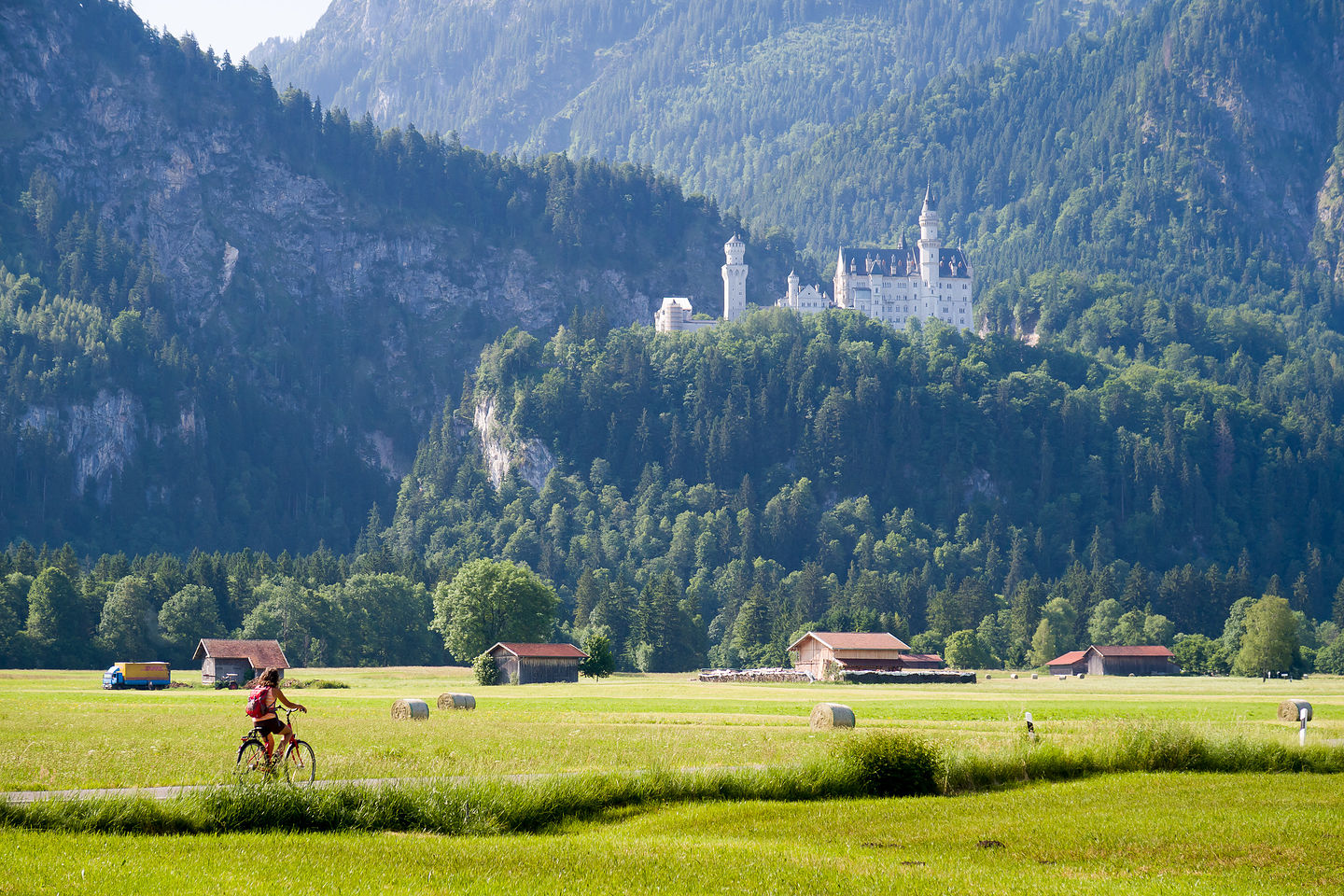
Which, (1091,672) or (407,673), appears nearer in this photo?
(407,673)

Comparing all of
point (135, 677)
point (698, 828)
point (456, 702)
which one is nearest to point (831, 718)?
point (456, 702)

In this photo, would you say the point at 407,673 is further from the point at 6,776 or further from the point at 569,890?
the point at 569,890

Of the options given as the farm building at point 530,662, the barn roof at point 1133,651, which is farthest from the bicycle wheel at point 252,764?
the barn roof at point 1133,651

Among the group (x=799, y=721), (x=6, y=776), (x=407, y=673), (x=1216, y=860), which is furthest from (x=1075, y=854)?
(x=407, y=673)

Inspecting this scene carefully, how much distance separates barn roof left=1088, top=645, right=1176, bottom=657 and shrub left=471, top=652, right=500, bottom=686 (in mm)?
71734

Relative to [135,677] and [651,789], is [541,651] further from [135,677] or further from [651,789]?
[651,789]

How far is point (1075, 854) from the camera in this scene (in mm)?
30672

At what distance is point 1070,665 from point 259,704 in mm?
144935

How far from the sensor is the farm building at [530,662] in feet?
394

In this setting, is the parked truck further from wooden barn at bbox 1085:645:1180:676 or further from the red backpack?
wooden barn at bbox 1085:645:1180:676

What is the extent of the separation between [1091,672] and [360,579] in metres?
79.2

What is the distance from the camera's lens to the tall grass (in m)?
29.6

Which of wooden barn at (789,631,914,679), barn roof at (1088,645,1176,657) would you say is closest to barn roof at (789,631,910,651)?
wooden barn at (789,631,914,679)

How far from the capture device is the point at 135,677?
10444 centimetres
